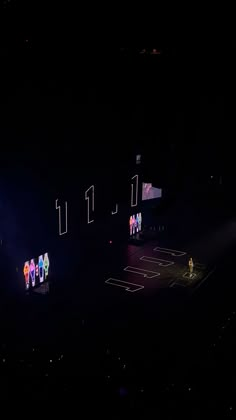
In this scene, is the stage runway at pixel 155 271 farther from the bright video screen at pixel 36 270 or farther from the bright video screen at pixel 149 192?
the bright video screen at pixel 36 270

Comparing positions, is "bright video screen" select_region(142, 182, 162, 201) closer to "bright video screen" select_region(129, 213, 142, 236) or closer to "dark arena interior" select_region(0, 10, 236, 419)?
"bright video screen" select_region(129, 213, 142, 236)

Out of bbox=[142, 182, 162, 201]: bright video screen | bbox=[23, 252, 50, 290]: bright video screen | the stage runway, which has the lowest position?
the stage runway

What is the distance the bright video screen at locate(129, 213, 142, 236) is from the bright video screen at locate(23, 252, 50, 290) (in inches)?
291

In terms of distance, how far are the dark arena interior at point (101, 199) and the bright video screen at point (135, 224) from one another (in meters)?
6.43

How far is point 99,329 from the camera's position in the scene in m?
11.6

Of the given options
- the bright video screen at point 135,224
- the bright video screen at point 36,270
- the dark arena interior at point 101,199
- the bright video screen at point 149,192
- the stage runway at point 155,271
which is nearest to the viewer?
the dark arena interior at point 101,199

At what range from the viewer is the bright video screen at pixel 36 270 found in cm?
1223

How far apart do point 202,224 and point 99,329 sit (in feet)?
42.4

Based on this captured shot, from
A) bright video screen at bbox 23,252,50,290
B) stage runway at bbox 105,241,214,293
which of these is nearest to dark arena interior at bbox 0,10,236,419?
bright video screen at bbox 23,252,50,290

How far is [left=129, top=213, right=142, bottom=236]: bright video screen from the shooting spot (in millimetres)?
19938

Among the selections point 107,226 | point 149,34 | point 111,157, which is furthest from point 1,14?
point 107,226

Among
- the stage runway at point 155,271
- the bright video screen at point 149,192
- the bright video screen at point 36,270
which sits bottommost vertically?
the stage runway at point 155,271

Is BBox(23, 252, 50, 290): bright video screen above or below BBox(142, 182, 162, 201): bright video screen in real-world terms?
below

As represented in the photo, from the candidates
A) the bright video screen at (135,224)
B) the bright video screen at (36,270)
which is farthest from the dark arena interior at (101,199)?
the bright video screen at (135,224)
